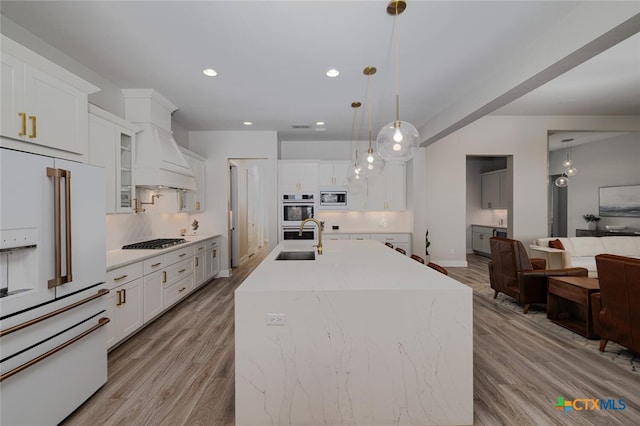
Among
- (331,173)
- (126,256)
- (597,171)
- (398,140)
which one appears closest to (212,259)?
(126,256)

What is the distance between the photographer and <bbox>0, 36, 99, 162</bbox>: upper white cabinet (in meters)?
1.82

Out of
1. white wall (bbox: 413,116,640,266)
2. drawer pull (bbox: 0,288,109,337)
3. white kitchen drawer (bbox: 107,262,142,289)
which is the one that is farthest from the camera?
white wall (bbox: 413,116,640,266)

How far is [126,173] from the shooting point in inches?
133

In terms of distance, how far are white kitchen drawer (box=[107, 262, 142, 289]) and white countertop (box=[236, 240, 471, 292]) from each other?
57.3 inches

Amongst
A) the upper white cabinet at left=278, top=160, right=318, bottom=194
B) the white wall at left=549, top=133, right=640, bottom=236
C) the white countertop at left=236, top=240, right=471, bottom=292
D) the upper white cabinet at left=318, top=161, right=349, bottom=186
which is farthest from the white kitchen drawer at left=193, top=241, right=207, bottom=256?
the white wall at left=549, top=133, right=640, bottom=236

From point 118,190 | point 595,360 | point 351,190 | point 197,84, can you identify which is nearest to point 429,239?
point 351,190

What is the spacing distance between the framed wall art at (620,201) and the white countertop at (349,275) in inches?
274

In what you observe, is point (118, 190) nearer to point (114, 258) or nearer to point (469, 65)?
point (114, 258)

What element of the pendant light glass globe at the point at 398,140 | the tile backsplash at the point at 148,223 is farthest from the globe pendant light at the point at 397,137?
the tile backsplash at the point at 148,223

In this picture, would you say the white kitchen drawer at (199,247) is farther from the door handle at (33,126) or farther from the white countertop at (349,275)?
the door handle at (33,126)

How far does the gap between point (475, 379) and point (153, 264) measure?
11.2 feet

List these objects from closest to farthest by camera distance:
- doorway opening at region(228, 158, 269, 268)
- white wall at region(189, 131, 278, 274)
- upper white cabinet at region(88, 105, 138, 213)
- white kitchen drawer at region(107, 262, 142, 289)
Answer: white kitchen drawer at region(107, 262, 142, 289) < upper white cabinet at region(88, 105, 138, 213) < white wall at region(189, 131, 278, 274) < doorway opening at region(228, 158, 269, 268)

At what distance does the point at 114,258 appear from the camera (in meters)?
2.91

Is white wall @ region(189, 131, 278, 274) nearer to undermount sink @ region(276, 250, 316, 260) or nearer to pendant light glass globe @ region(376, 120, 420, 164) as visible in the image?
undermount sink @ region(276, 250, 316, 260)
